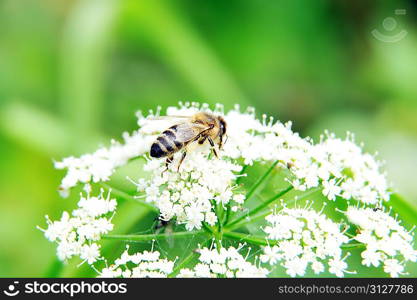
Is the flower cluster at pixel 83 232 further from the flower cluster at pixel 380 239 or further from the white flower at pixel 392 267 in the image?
the white flower at pixel 392 267

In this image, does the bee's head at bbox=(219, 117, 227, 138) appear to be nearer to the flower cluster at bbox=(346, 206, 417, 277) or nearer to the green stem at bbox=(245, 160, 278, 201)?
the green stem at bbox=(245, 160, 278, 201)

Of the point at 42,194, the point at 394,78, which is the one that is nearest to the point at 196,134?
the point at 42,194

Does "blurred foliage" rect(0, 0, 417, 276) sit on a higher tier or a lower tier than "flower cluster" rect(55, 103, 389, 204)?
higher

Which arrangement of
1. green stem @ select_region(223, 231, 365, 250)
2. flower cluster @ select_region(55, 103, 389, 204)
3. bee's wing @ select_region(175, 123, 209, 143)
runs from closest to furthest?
green stem @ select_region(223, 231, 365, 250), bee's wing @ select_region(175, 123, 209, 143), flower cluster @ select_region(55, 103, 389, 204)

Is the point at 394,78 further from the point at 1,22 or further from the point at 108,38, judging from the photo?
the point at 1,22

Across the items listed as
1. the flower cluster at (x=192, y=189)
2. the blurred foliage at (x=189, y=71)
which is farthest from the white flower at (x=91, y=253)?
the blurred foliage at (x=189, y=71)
